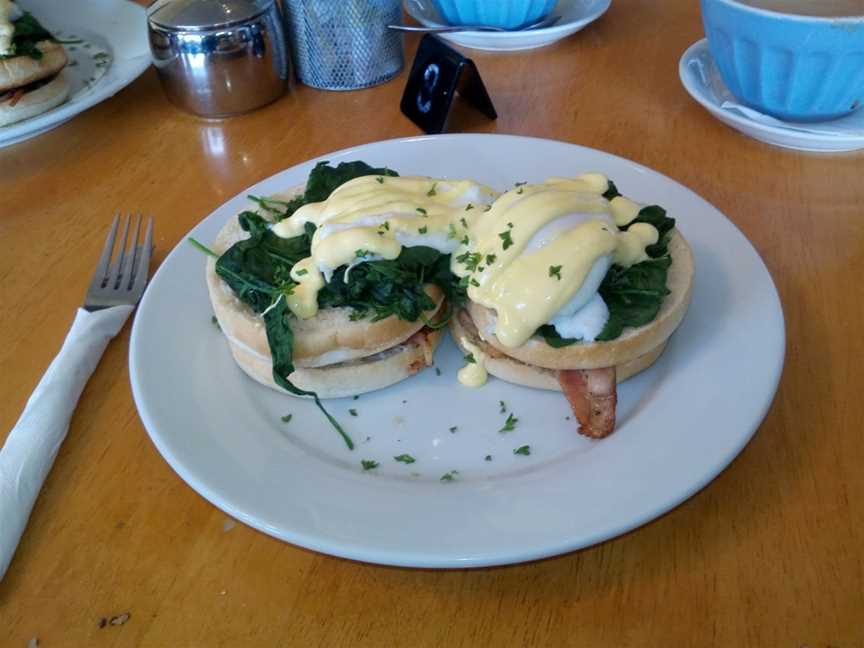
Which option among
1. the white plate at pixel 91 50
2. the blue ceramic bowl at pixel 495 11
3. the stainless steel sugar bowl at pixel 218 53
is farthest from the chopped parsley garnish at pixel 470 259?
the white plate at pixel 91 50

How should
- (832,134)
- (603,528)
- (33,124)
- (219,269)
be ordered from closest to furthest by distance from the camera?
(603,528)
(219,269)
(832,134)
(33,124)

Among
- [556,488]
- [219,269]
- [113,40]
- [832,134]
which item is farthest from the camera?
[113,40]

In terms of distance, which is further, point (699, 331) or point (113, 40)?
point (113, 40)

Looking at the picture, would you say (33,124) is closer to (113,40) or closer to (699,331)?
(113,40)

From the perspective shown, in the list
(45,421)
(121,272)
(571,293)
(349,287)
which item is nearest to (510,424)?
(571,293)

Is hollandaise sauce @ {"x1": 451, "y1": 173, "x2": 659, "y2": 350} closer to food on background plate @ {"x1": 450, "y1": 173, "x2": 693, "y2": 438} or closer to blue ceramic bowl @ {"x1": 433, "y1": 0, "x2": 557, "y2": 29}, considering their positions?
food on background plate @ {"x1": 450, "y1": 173, "x2": 693, "y2": 438}

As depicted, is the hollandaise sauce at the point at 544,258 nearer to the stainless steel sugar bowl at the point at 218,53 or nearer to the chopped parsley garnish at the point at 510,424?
the chopped parsley garnish at the point at 510,424

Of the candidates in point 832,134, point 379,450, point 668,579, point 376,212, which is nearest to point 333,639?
point 379,450
